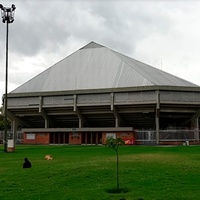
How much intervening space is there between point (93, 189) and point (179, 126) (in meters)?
57.2

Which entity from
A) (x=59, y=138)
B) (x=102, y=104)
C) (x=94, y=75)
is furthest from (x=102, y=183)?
(x=94, y=75)

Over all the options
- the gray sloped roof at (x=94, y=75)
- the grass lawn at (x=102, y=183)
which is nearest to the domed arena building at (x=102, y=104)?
the gray sloped roof at (x=94, y=75)

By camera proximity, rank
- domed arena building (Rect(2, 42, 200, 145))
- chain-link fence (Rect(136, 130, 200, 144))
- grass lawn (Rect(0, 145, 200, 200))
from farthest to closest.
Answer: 1. domed arena building (Rect(2, 42, 200, 145))
2. chain-link fence (Rect(136, 130, 200, 144))
3. grass lawn (Rect(0, 145, 200, 200))

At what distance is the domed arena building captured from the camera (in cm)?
5803

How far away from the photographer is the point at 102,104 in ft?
197

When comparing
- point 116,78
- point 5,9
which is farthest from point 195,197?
point 116,78

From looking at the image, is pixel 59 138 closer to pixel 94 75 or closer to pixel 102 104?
pixel 102 104

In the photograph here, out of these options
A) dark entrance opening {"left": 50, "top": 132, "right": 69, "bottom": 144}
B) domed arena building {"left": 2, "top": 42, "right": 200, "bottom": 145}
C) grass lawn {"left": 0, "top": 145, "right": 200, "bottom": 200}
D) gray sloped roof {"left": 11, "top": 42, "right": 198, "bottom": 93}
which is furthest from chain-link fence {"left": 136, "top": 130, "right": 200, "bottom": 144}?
grass lawn {"left": 0, "top": 145, "right": 200, "bottom": 200}

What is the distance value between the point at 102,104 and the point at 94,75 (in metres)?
8.78

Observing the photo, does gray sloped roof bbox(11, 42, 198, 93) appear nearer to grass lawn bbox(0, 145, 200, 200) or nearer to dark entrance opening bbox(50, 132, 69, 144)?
dark entrance opening bbox(50, 132, 69, 144)

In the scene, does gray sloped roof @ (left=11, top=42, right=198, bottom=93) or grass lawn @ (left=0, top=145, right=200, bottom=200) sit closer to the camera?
Result: grass lawn @ (left=0, top=145, right=200, bottom=200)

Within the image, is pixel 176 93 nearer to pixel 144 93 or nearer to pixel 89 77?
pixel 144 93

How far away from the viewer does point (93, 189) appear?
12664mm

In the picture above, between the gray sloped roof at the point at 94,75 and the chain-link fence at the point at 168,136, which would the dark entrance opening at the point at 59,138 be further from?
the chain-link fence at the point at 168,136
